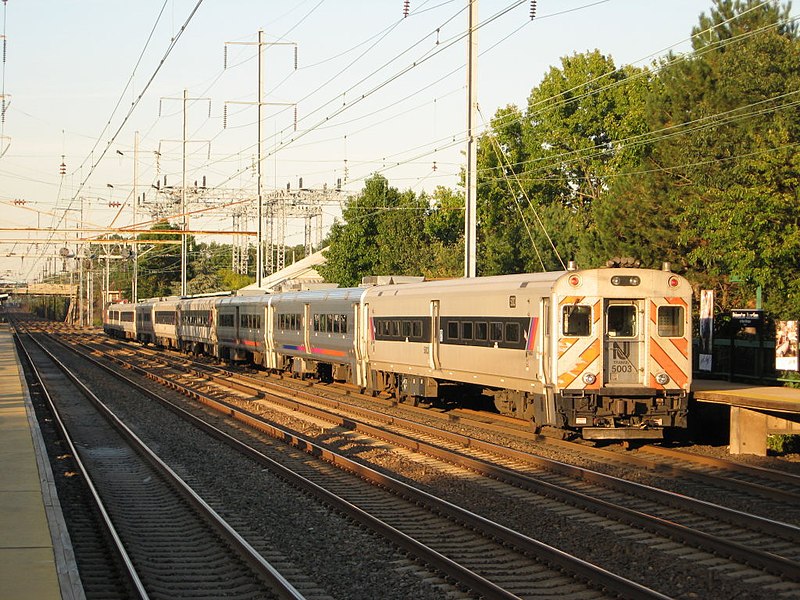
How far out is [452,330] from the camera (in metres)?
21.9

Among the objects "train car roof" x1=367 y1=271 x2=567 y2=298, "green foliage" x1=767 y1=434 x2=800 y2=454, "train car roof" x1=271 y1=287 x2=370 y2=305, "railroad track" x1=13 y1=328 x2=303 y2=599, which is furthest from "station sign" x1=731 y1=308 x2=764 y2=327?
"railroad track" x1=13 y1=328 x2=303 y2=599

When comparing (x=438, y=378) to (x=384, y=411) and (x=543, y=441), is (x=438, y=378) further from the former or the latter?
(x=543, y=441)

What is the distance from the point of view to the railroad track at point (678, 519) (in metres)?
9.58

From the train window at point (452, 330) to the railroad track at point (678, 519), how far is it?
5564mm

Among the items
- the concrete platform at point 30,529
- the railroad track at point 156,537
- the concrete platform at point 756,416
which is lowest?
the railroad track at point 156,537

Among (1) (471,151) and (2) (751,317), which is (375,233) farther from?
(2) (751,317)

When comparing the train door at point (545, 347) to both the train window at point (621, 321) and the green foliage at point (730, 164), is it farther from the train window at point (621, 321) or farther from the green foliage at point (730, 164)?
the green foliage at point (730, 164)

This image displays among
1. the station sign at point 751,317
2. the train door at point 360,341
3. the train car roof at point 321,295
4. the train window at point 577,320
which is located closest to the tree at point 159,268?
the train car roof at point 321,295

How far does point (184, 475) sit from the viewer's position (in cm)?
1561

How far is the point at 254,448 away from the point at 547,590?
10.1 metres

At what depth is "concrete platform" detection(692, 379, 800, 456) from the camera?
15.8 m

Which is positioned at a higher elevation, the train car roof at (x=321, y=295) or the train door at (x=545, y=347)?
the train car roof at (x=321, y=295)

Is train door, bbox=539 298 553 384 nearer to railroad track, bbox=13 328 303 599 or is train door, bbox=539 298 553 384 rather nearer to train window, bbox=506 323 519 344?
train window, bbox=506 323 519 344

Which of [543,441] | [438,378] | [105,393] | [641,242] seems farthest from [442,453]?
[641,242]
